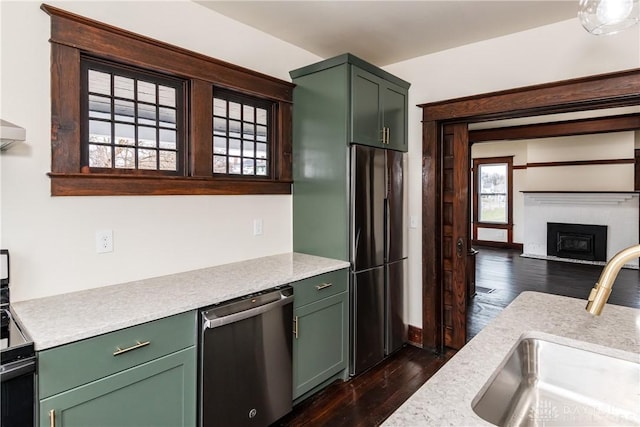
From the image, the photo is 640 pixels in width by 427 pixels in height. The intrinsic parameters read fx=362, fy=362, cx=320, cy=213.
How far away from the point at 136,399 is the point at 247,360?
1.88ft

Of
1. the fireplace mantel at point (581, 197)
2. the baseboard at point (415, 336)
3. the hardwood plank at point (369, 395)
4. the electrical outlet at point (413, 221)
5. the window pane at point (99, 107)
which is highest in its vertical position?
the window pane at point (99, 107)

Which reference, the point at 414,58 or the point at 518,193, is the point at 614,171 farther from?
the point at 414,58

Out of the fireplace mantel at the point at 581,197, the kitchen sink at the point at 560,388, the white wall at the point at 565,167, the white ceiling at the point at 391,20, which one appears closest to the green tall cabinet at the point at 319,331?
the kitchen sink at the point at 560,388

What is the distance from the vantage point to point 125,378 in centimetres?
151

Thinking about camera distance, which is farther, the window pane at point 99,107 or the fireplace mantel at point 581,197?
the fireplace mantel at point 581,197

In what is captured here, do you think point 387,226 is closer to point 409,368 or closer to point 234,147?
point 409,368

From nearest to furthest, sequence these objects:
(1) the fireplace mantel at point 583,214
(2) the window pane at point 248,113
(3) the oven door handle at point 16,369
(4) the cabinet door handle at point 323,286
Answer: (3) the oven door handle at point 16,369
(4) the cabinet door handle at point 323,286
(2) the window pane at point 248,113
(1) the fireplace mantel at point 583,214

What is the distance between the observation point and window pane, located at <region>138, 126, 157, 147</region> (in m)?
2.17

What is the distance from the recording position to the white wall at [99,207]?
173 centimetres

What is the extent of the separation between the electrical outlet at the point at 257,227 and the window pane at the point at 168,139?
83 cm

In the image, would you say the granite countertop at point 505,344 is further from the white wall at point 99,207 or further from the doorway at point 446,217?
the white wall at point 99,207

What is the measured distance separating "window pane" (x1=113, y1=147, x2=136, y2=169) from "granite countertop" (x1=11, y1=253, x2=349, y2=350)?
683mm

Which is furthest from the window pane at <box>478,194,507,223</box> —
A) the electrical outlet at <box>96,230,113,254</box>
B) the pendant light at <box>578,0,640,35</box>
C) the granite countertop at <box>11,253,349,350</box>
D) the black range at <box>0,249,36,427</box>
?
the black range at <box>0,249,36,427</box>

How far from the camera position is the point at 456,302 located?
10.9 ft
